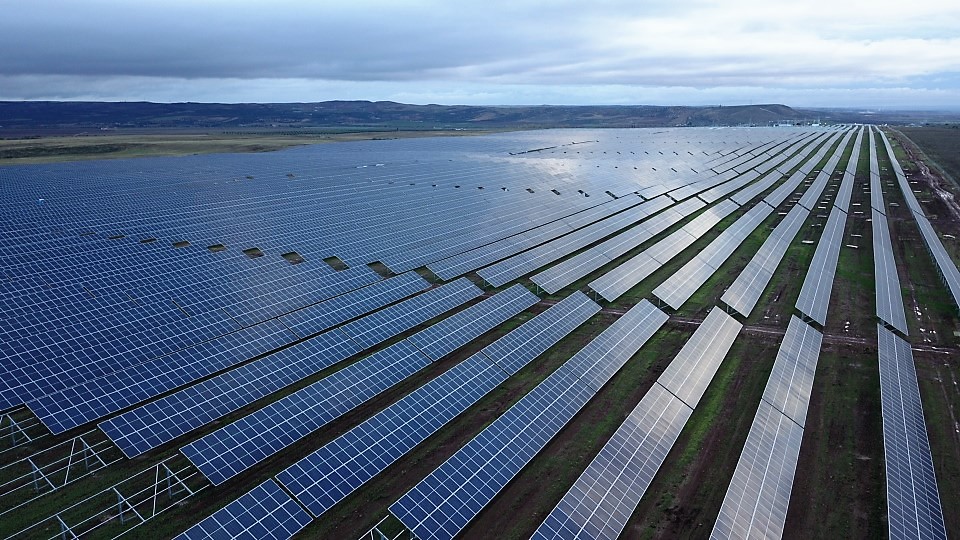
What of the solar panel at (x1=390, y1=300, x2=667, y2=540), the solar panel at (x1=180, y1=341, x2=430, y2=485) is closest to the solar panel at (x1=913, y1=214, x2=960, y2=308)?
the solar panel at (x1=390, y1=300, x2=667, y2=540)

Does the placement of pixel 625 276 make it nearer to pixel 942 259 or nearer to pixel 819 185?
pixel 942 259

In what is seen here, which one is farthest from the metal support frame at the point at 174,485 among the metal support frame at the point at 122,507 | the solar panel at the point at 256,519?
the solar panel at the point at 256,519

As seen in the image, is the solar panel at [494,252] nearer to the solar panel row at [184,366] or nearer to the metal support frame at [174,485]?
the solar panel row at [184,366]

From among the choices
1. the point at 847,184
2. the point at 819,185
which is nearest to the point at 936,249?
the point at 819,185

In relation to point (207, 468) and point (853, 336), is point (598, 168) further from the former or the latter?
point (207, 468)

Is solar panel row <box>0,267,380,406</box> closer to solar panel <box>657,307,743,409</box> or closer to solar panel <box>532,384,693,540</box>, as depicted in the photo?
solar panel <box>532,384,693,540</box>

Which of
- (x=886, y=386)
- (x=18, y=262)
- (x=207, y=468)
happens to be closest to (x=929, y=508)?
(x=886, y=386)
